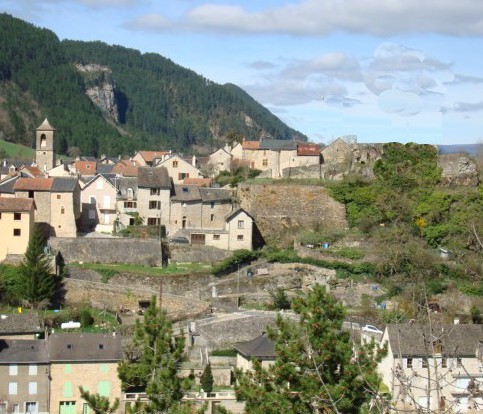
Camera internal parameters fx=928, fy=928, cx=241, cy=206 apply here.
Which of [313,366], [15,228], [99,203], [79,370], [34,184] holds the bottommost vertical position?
[79,370]

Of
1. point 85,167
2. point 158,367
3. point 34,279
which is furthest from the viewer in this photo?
point 85,167

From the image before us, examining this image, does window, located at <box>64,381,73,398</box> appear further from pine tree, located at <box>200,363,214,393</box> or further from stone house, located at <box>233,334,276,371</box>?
stone house, located at <box>233,334,276,371</box>

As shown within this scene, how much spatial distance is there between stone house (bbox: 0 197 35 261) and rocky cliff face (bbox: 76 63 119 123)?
397 feet

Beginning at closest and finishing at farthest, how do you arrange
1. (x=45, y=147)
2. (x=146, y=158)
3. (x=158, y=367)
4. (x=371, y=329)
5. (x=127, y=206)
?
(x=158, y=367) < (x=371, y=329) < (x=127, y=206) < (x=45, y=147) < (x=146, y=158)

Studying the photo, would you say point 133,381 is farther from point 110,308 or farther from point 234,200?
point 234,200

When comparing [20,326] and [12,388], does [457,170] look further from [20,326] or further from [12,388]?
[12,388]

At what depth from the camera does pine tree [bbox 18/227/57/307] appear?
36938 mm

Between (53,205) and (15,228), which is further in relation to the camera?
(53,205)

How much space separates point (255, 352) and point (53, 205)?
14.4 metres

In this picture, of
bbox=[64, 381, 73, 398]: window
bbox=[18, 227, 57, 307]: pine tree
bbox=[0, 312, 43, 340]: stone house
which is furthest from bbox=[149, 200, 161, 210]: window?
bbox=[64, 381, 73, 398]: window

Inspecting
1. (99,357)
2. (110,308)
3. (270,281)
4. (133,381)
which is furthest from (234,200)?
(133,381)

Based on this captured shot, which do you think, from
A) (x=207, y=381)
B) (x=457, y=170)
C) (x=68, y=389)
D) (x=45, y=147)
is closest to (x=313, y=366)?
(x=207, y=381)

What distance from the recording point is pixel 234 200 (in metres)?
45.4

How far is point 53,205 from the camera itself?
4172cm
